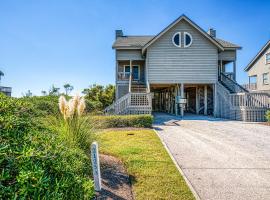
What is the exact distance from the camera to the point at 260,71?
3416 centimetres

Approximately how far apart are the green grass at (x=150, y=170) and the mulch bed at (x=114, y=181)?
0.45 feet

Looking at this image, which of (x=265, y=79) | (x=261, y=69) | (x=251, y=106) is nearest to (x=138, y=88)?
(x=251, y=106)

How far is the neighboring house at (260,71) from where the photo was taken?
32375 millimetres

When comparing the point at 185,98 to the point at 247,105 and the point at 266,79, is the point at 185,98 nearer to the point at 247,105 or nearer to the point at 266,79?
the point at 247,105

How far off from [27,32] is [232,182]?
1033 centimetres

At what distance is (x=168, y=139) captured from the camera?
9.41 metres

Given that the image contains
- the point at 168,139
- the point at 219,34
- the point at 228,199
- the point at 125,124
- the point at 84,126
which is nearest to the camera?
the point at 228,199

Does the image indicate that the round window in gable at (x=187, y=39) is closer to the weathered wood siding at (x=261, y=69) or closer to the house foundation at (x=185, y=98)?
the house foundation at (x=185, y=98)

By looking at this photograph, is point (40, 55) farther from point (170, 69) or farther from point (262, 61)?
point (262, 61)

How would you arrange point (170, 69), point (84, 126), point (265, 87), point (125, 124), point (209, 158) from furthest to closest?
point (265, 87) → point (170, 69) → point (125, 124) → point (209, 158) → point (84, 126)

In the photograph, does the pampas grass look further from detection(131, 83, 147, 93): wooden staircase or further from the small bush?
detection(131, 83, 147, 93): wooden staircase

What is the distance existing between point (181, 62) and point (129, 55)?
4966mm

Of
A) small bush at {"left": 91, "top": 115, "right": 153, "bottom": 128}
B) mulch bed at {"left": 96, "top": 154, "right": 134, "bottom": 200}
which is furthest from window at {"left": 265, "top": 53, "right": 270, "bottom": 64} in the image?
mulch bed at {"left": 96, "top": 154, "right": 134, "bottom": 200}

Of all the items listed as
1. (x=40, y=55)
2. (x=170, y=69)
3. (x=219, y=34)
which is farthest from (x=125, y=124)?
(x=219, y=34)
